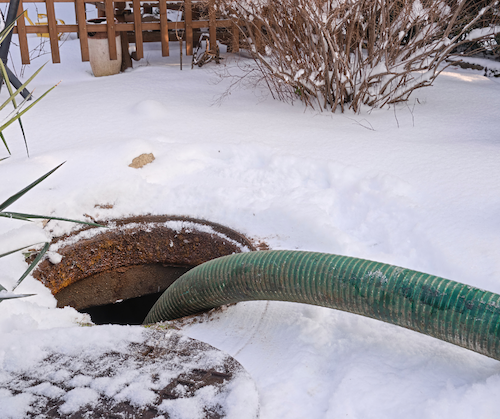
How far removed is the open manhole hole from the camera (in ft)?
7.47

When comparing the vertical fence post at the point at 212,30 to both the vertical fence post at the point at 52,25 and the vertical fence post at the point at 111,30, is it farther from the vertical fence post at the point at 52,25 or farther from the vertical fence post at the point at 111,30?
the vertical fence post at the point at 52,25

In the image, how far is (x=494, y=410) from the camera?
1.26 m

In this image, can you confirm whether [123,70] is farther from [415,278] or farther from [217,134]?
[415,278]

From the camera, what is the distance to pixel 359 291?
149 cm

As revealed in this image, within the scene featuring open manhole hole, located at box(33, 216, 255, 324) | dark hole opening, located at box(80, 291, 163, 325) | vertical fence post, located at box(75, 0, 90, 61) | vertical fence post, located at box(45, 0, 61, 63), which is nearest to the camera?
open manhole hole, located at box(33, 216, 255, 324)

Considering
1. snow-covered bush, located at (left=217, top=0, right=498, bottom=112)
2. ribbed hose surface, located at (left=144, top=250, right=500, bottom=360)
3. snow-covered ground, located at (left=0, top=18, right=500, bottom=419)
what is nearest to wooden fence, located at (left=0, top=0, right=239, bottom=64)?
snow-covered ground, located at (left=0, top=18, right=500, bottom=419)

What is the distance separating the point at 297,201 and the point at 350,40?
154cm

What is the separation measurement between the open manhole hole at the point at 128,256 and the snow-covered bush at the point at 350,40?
155 cm

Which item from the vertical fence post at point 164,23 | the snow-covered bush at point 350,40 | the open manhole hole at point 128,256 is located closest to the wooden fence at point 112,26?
the vertical fence post at point 164,23

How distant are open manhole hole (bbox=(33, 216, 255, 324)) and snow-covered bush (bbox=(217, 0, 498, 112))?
5.07ft

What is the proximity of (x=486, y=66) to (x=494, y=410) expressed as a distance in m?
4.40

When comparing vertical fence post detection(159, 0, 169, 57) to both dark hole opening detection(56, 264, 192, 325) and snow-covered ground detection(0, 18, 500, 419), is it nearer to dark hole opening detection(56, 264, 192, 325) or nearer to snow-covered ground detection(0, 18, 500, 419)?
snow-covered ground detection(0, 18, 500, 419)

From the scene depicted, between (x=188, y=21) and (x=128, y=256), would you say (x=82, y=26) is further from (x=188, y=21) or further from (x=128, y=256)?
(x=128, y=256)

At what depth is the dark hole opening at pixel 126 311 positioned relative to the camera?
3023 millimetres
